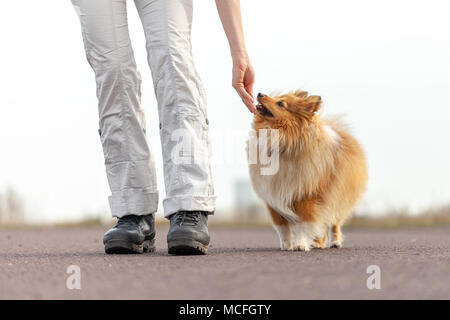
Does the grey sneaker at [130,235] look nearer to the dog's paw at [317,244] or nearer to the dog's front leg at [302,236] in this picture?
→ the dog's front leg at [302,236]

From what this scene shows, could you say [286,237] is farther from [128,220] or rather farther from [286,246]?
[128,220]

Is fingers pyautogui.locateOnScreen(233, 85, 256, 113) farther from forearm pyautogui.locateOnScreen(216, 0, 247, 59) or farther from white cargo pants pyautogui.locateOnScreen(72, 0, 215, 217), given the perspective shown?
white cargo pants pyautogui.locateOnScreen(72, 0, 215, 217)

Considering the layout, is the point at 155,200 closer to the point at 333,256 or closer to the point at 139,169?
the point at 139,169

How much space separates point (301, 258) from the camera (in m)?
3.41

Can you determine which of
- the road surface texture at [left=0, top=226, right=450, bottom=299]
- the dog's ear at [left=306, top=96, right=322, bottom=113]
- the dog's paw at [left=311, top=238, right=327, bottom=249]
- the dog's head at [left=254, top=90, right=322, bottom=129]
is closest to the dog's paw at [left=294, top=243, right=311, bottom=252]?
the dog's paw at [left=311, top=238, right=327, bottom=249]

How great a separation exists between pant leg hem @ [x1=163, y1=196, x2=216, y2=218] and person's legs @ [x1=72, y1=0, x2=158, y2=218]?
13.3 inches

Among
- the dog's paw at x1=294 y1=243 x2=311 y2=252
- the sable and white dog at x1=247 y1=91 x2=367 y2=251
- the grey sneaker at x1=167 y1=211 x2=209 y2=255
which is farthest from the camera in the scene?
the sable and white dog at x1=247 y1=91 x2=367 y2=251

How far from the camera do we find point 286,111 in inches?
169

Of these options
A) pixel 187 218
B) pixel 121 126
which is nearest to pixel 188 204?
pixel 187 218

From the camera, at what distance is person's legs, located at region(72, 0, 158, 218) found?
378cm

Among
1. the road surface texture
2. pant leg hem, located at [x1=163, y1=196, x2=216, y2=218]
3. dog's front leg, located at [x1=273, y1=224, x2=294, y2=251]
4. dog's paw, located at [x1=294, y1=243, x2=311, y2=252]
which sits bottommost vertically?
the road surface texture
